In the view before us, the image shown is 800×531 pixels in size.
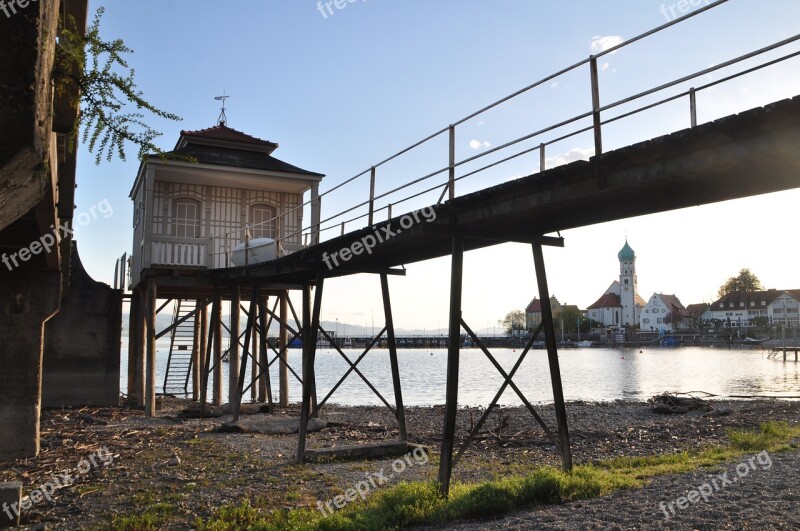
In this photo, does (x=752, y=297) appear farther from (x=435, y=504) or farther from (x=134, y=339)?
(x=435, y=504)

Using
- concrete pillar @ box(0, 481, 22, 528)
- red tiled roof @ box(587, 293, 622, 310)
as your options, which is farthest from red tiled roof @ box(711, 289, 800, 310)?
concrete pillar @ box(0, 481, 22, 528)

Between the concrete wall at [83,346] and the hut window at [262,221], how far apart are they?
15.9 feet

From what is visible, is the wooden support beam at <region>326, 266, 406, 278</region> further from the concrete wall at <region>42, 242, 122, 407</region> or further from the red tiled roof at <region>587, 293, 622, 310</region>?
the red tiled roof at <region>587, 293, 622, 310</region>

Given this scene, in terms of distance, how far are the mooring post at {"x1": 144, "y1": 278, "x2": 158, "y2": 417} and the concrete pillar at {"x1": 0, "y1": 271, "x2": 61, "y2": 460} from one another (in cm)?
676

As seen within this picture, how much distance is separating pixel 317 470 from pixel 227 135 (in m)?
14.2

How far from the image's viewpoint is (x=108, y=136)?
452 cm

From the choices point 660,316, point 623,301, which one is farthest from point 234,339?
point 623,301

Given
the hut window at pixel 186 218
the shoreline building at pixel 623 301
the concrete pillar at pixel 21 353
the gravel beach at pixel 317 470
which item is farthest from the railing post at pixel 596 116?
the shoreline building at pixel 623 301

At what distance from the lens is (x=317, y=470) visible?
37.5 feet

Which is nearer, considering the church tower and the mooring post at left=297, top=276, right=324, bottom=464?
the mooring post at left=297, top=276, right=324, bottom=464

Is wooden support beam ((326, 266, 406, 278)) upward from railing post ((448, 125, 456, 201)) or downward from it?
downward

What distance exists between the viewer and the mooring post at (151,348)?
19062 millimetres

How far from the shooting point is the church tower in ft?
533

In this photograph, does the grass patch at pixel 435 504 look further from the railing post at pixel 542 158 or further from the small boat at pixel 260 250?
the small boat at pixel 260 250
